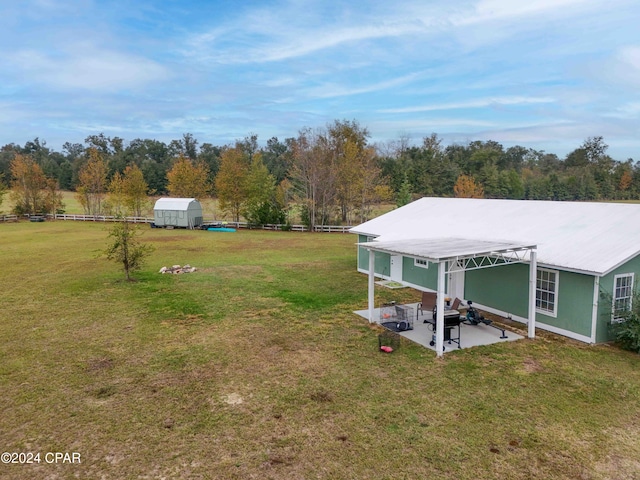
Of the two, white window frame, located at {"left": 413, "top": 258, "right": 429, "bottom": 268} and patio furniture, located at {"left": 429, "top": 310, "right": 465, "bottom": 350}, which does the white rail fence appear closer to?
white window frame, located at {"left": 413, "top": 258, "right": 429, "bottom": 268}

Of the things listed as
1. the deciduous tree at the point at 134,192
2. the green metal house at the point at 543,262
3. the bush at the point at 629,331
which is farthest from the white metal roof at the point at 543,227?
the deciduous tree at the point at 134,192

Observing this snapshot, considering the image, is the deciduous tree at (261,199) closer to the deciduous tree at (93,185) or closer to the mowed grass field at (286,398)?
the deciduous tree at (93,185)

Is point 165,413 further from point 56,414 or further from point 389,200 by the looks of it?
point 389,200

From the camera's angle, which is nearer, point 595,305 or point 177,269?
point 595,305

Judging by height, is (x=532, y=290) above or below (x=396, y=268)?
above

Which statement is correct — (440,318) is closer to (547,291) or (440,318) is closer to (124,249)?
(547,291)

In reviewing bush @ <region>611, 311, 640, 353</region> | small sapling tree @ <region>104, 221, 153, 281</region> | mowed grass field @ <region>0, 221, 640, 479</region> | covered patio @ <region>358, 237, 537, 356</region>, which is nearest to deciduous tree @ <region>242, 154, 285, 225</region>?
small sapling tree @ <region>104, 221, 153, 281</region>

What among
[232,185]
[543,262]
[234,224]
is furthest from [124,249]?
[232,185]
